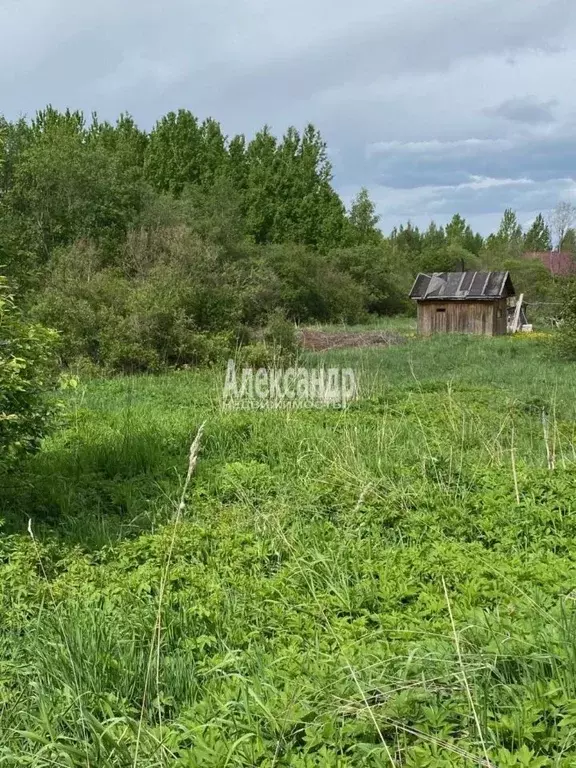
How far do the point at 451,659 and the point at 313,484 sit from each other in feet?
10.1

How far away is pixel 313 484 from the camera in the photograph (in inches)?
215

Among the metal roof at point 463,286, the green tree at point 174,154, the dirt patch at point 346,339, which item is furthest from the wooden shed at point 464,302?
the green tree at point 174,154

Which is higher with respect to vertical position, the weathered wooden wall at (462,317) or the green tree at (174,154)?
the green tree at (174,154)

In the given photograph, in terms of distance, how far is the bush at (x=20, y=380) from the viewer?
3.93m

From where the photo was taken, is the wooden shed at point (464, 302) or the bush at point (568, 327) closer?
the bush at point (568, 327)

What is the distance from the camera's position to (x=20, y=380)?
393 centimetres

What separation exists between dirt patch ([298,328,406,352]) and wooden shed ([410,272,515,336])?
3.86 m

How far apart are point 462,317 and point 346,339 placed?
7.76 m

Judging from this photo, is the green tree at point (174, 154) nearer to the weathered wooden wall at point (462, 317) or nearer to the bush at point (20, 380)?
the weathered wooden wall at point (462, 317)

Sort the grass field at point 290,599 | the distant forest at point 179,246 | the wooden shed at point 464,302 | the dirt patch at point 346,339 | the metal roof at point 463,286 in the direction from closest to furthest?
the grass field at point 290,599 → the distant forest at point 179,246 → the dirt patch at point 346,339 → the metal roof at point 463,286 → the wooden shed at point 464,302

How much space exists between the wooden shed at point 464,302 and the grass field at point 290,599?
24.4 metres

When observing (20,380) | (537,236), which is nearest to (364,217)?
(537,236)

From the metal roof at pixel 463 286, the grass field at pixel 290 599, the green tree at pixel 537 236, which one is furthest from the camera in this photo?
the green tree at pixel 537 236

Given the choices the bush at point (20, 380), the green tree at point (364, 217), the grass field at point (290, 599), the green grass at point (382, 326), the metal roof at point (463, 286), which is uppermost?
the green tree at point (364, 217)
